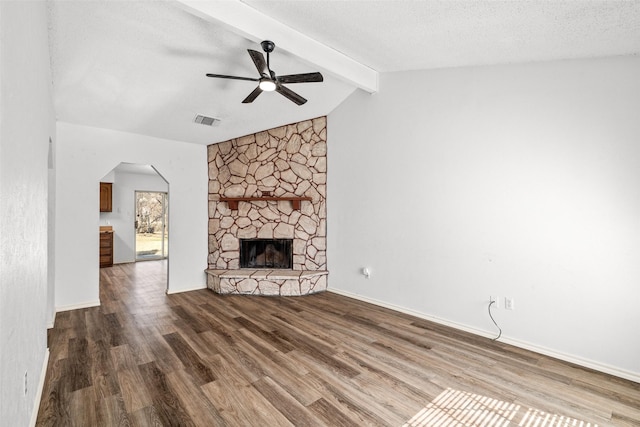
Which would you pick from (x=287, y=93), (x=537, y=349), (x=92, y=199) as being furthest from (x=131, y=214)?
(x=537, y=349)

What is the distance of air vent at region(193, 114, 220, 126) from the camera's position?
435 cm

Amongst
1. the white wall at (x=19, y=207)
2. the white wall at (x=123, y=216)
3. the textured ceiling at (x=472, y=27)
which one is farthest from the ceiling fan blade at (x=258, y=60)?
the white wall at (x=123, y=216)

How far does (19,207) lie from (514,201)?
12.3ft

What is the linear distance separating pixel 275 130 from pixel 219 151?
109 cm

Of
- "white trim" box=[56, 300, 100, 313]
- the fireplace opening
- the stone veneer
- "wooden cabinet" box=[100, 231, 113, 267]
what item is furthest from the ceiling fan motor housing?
"wooden cabinet" box=[100, 231, 113, 267]

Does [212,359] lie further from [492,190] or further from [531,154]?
[531,154]

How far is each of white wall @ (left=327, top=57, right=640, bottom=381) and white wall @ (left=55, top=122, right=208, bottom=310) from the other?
9.84 ft

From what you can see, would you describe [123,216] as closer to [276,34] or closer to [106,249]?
[106,249]

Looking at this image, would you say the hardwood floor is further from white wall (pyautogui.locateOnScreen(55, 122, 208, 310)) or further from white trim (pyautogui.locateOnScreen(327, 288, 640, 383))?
white wall (pyautogui.locateOnScreen(55, 122, 208, 310))

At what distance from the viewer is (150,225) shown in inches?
352

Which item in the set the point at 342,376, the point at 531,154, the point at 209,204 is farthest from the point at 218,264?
the point at 531,154

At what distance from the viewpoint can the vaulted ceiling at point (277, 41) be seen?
7.62ft

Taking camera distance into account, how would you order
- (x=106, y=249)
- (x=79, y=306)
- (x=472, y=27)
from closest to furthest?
(x=472, y=27) → (x=79, y=306) → (x=106, y=249)

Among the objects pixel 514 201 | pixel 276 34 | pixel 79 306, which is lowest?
pixel 79 306
